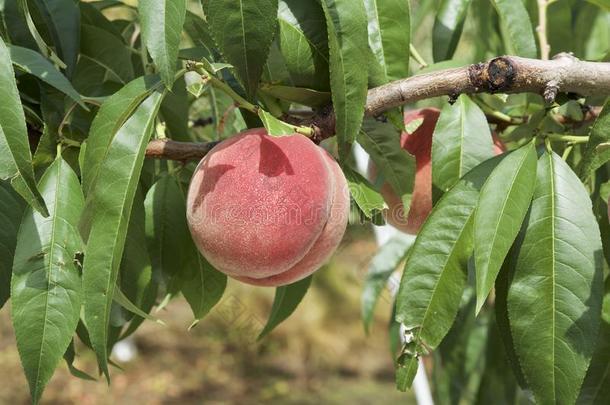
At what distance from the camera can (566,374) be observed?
0.60m

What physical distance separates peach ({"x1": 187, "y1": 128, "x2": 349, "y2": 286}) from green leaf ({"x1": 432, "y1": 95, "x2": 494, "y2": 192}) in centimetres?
9

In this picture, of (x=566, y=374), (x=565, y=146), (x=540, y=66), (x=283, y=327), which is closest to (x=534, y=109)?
(x=565, y=146)

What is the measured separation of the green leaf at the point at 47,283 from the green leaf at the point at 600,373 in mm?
424

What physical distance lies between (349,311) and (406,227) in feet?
8.32

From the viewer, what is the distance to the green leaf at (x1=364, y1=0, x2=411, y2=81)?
28.1 inches

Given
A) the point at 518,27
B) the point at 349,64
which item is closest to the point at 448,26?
the point at 518,27

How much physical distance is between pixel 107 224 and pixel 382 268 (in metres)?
0.70

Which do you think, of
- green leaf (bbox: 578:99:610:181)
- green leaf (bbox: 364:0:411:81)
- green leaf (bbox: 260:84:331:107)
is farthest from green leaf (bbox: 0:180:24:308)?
green leaf (bbox: 578:99:610:181)

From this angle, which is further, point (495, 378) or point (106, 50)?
point (495, 378)

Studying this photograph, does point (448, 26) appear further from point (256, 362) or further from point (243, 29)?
point (256, 362)

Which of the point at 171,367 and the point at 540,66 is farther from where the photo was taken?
the point at 171,367

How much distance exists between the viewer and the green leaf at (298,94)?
0.69 m

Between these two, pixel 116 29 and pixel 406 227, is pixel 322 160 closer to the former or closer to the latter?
pixel 406 227

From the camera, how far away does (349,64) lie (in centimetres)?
62
